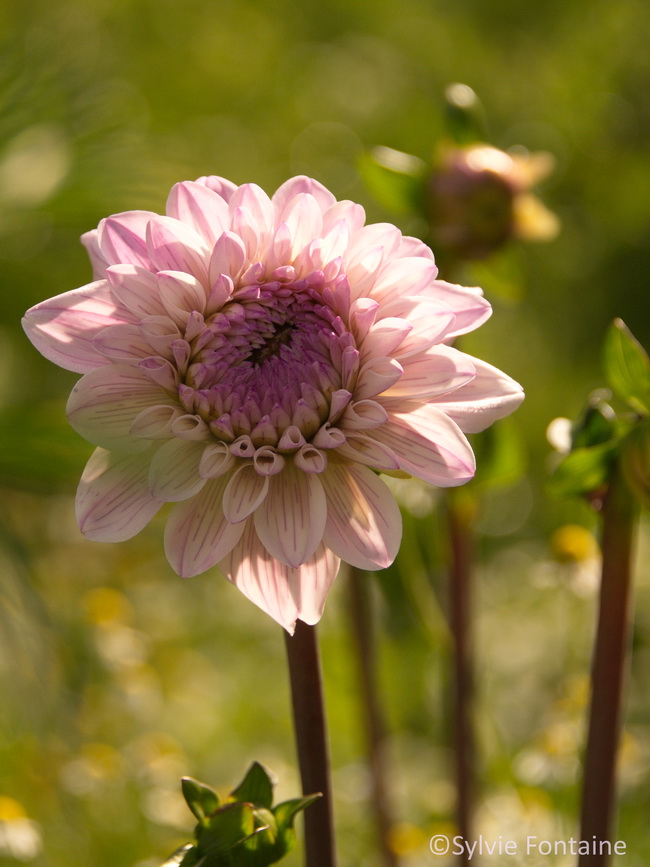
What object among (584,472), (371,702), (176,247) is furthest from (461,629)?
(176,247)

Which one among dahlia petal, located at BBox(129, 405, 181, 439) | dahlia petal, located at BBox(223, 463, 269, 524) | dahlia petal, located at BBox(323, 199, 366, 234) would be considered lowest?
dahlia petal, located at BBox(223, 463, 269, 524)

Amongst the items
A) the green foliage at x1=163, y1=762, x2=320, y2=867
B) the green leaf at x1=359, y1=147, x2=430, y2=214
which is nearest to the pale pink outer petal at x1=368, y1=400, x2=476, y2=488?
the green foliage at x1=163, y1=762, x2=320, y2=867

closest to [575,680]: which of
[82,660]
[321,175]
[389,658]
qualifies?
[389,658]

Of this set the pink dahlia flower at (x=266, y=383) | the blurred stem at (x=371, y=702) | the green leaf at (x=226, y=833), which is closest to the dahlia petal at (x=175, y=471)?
the pink dahlia flower at (x=266, y=383)

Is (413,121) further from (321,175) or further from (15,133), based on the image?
(15,133)

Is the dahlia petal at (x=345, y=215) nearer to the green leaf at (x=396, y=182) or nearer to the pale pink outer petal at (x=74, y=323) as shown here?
the pale pink outer petal at (x=74, y=323)

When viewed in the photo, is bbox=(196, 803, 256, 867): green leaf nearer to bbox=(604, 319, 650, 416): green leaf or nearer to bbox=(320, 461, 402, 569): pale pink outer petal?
bbox=(320, 461, 402, 569): pale pink outer petal
